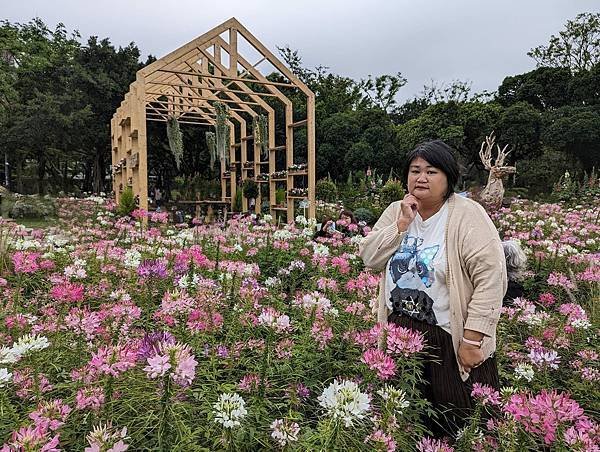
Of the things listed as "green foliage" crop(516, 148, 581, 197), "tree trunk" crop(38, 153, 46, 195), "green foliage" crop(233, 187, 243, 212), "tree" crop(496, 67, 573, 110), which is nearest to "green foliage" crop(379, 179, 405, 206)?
"green foliage" crop(233, 187, 243, 212)

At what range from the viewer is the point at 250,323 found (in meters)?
2.07

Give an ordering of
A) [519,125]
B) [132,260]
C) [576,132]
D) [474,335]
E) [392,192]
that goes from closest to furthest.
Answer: [474,335] < [132,260] < [392,192] < [576,132] < [519,125]

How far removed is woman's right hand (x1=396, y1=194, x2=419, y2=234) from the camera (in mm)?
1832

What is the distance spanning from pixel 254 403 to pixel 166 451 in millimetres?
351

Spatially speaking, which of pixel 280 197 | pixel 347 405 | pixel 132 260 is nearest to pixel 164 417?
pixel 347 405

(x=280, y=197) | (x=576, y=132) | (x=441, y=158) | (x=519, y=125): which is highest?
(x=519, y=125)

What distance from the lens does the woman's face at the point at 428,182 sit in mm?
1867

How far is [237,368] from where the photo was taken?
1925 millimetres

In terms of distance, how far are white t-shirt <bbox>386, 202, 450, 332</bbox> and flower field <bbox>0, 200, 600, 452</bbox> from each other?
0.16 meters

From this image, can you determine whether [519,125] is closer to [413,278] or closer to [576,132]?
[576,132]

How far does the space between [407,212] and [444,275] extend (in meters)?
0.27

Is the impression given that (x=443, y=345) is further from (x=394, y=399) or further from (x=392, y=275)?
(x=394, y=399)

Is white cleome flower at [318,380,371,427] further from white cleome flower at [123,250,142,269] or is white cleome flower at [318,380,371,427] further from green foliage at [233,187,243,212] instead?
green foliage at [233,187,243,212]

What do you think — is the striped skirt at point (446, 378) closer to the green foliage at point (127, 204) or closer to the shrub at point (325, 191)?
the green foliage at point (127, 204)
